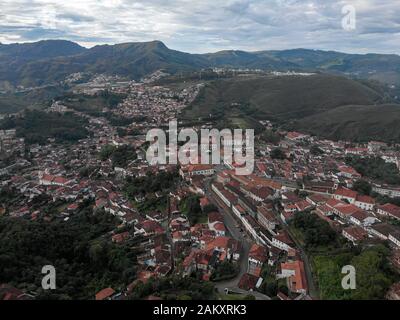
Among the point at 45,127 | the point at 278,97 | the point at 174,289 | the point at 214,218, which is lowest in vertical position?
the point at 174,289

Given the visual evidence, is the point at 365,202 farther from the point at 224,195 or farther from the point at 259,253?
the point at 259,253

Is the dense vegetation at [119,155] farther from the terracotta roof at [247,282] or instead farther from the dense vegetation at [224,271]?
the terracotta roof at [247,282]

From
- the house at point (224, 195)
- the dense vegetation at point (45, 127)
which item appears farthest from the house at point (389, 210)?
the dense vegetation at point (45, 127)

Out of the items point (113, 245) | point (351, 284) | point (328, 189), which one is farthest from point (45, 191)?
point (351, 284)

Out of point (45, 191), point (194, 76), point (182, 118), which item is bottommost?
point (45, 191)

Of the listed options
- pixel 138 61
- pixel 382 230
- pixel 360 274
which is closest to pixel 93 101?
pixel 382 230
